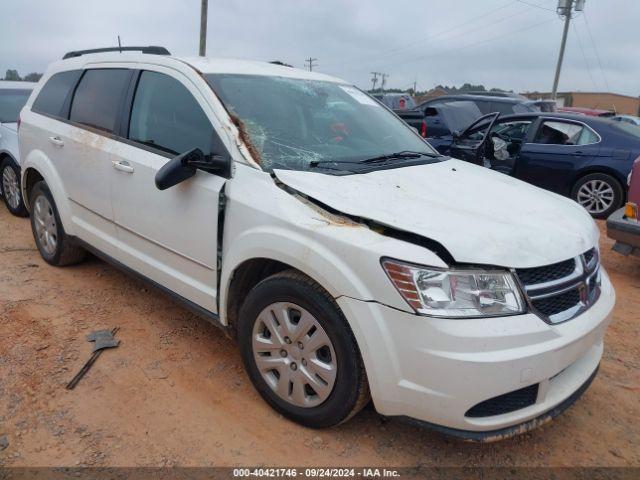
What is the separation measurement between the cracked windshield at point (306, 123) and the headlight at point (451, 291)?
930 mm

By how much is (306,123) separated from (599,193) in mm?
5789

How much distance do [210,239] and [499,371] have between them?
162cm

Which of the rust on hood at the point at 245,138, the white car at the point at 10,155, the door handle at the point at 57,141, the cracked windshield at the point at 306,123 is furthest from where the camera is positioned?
the white car at the point at 10,155

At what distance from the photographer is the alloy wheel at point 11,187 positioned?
629 cm

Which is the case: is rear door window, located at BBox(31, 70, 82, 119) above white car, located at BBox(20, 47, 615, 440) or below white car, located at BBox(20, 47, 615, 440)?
above

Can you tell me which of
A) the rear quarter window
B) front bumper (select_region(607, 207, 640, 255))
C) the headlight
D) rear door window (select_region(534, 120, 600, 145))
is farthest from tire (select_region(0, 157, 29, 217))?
the rear quarter window

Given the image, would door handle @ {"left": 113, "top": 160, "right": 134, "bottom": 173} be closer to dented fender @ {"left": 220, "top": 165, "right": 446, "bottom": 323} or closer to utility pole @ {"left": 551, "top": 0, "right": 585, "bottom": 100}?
dented fender @ {"left": 220, "top": 165, "right": 446, "bottom": 323}

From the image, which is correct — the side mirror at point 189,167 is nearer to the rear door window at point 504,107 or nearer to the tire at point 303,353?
the tire at point 303,353

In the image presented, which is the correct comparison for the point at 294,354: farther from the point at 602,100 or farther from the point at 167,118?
the point at 602,100

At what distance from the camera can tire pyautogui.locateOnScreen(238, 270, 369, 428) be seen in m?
2.30

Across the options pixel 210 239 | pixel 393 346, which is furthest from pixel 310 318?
pixel 210 239

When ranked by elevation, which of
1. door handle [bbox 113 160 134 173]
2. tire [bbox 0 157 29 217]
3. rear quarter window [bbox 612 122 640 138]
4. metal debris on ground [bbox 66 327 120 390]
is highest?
rear quarter window [bbox 612 122 640 138]

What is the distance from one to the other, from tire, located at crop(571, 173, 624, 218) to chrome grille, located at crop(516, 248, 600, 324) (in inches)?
212

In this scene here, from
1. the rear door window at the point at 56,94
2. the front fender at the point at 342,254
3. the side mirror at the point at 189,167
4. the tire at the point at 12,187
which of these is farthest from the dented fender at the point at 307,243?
the tire at the point at 12,187
